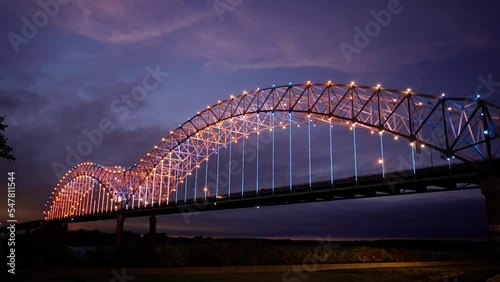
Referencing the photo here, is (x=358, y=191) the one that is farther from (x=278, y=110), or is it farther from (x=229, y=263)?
(x=229, y=263)

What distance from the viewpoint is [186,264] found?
2070cm

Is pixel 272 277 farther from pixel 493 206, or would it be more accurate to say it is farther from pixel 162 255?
pixel 493 206

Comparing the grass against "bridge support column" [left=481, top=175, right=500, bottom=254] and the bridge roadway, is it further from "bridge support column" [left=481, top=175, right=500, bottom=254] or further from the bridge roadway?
the bridge roadway

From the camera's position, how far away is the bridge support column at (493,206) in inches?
1353

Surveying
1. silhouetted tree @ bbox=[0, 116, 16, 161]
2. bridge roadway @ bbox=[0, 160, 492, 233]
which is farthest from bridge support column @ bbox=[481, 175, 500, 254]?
silhouetted tree @ bbox=[0, 116, 16, 161]

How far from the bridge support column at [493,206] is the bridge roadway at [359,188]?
115 inches

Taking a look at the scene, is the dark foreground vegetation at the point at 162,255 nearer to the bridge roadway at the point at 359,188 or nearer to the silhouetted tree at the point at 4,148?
the silhouetted tree at the point at 4,148

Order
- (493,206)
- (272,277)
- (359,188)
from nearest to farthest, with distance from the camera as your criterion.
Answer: (272,277) < (493,206) < (359,188)

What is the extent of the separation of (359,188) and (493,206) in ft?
59.7

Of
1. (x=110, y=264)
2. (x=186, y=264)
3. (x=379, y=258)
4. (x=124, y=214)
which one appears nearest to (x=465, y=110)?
(x=379, y=258)

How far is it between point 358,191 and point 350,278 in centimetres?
3682

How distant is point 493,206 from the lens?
3553 cm

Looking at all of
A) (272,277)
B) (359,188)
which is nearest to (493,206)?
(359,188)

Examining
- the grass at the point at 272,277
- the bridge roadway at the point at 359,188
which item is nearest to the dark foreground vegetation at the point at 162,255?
the grass at the point at 272,277
